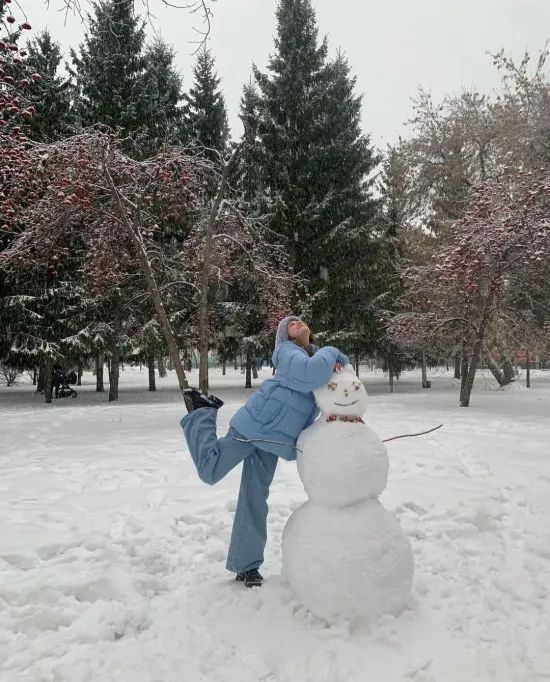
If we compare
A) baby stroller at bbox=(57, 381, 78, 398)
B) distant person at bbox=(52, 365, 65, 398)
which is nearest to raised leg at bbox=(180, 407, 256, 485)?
baby stroller at bbox=(57, 381, 78, 398)

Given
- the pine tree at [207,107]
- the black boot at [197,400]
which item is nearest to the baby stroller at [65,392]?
the pine tree at [207,107]

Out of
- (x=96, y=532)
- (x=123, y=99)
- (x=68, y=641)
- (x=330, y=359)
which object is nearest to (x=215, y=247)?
(x=96, y=532)

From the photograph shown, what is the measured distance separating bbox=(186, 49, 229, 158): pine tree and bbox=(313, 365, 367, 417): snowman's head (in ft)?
75.7

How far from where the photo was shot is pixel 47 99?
53.9 ft

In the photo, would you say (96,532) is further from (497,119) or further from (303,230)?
(497,119)

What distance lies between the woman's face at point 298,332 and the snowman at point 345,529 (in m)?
0.43

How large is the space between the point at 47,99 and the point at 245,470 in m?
17.5

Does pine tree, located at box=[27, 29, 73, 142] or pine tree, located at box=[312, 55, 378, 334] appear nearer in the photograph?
pine tree, located at box=[27, 29, 73, 142]

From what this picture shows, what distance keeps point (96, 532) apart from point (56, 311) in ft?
45.9

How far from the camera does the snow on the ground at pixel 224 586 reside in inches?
96.0

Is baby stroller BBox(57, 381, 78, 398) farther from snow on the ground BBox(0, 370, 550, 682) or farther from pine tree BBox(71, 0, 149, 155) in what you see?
snow on the ground BBox(0, 370, 550, 682)

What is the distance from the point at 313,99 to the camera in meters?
19.1

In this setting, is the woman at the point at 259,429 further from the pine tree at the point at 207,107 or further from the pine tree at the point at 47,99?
the pine tree at the point at 207,107

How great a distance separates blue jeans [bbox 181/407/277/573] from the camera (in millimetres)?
3115
